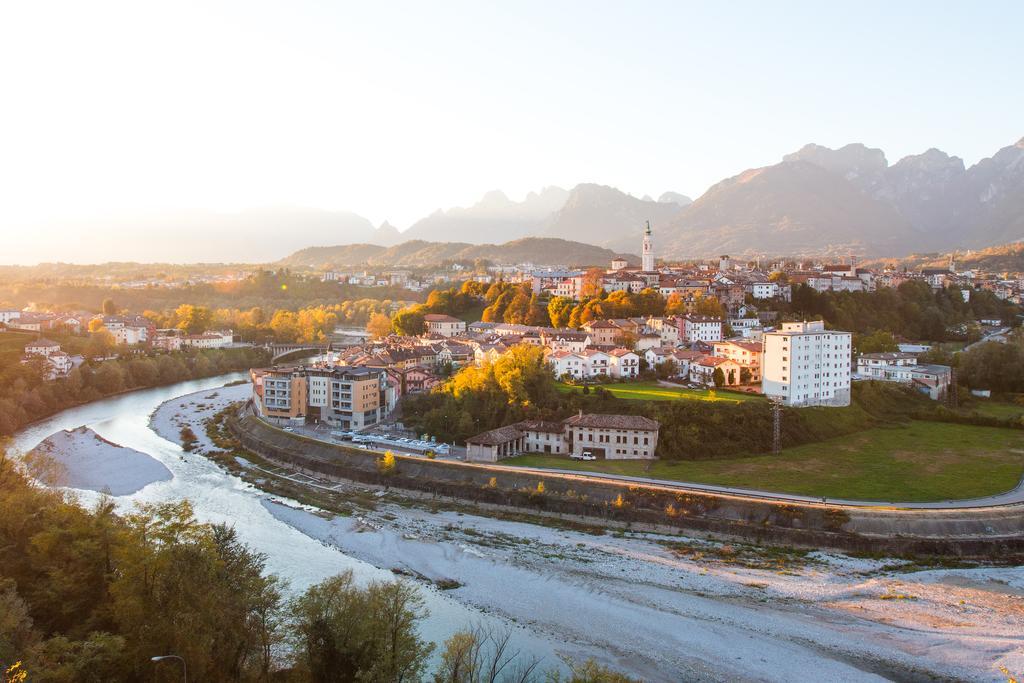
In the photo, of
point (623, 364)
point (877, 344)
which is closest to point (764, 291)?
point (877, 344)

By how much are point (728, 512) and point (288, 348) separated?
60.1 meters

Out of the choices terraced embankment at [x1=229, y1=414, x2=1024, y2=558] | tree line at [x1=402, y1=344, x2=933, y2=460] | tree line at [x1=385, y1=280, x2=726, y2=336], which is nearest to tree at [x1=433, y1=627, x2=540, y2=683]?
terraced embankment at [x1=229, y1=414, x2=1024, y2=558]

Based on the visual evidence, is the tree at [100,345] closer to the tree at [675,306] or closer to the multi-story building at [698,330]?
the tree at [675,306]

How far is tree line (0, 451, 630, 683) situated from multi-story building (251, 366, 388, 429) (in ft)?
71.3

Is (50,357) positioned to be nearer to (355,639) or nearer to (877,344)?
(355,639)

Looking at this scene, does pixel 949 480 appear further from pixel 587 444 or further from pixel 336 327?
pixel 336 327

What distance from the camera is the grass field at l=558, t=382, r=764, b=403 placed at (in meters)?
33.4

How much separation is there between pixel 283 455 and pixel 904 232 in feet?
561

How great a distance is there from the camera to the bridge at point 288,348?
71.2 meters

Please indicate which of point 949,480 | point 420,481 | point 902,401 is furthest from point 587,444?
point 902,401

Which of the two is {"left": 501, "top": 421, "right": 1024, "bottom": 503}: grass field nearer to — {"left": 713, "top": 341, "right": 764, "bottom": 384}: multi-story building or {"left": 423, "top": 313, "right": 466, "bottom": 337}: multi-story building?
{"left": 713, "top": 341, "right": 764, "bottom": 384}: multi-story building

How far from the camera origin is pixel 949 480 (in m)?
25.8

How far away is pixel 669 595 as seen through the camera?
19.0 meters

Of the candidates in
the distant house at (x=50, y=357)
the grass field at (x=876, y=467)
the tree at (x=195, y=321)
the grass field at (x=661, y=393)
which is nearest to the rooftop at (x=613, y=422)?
the grass field at (x=876, y=467)
